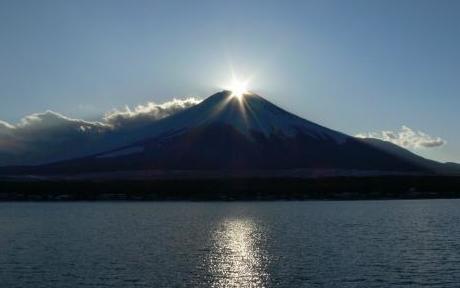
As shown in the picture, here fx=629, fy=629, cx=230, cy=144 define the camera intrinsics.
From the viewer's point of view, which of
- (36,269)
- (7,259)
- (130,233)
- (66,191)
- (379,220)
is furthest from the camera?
(66,191)

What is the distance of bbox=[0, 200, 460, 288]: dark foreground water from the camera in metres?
39.2

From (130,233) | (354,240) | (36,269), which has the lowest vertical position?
(36,269)

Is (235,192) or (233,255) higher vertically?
(235,192)

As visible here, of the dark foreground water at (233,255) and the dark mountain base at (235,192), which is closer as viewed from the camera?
the dark foreground water at (233,255)

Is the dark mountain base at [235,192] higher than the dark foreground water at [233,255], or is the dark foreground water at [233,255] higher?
the dark mountain base at [235,192]

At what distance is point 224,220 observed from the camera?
9244 cm

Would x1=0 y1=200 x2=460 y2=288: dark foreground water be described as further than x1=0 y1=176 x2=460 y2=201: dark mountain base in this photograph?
No

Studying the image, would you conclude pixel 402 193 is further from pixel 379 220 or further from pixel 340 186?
pixel 379 220

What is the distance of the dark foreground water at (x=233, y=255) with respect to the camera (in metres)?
39.2

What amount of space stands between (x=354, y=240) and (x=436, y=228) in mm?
16651

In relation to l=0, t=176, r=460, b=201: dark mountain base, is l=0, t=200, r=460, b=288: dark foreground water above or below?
below

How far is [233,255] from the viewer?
5072 centimetres

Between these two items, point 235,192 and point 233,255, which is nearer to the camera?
point 233,255

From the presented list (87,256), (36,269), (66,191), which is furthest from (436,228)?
(66,191)
